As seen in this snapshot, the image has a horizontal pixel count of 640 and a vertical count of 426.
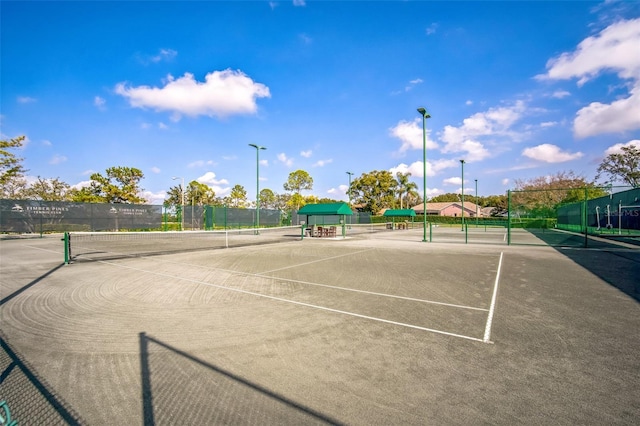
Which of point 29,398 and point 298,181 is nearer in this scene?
point 29,398

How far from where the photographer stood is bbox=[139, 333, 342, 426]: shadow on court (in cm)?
282

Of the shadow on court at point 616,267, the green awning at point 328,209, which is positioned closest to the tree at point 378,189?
the green awning at point 328,209

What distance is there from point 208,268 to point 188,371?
7.77 m

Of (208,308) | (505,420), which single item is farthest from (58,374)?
(505,420)

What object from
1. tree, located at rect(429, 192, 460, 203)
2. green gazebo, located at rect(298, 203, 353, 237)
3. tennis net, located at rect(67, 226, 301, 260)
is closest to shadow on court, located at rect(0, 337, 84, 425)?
tennis net, located at rect(67, 226, 301, 260)

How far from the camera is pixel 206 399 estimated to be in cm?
313

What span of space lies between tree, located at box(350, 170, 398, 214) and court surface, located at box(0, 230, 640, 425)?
225ft

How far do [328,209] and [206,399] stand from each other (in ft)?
83.7

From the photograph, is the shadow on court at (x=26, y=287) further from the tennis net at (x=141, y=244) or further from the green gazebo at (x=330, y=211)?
the green gazebo at (x=330, y=211)

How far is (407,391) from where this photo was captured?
10.6 ft

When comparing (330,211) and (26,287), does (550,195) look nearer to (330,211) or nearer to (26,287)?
(330,211)

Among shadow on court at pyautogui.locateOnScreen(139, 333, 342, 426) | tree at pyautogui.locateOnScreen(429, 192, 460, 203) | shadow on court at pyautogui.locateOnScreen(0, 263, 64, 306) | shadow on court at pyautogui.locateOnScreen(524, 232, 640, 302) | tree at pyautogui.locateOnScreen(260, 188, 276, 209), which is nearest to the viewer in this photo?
shadow on court at pyautogui.locateOnScreen(139, 333, 342, 426)

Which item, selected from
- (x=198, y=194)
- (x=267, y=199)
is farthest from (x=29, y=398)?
(x=267, y=199)

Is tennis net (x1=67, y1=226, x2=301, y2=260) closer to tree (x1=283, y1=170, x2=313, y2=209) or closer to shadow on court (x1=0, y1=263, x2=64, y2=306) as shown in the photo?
shadow on court (x1=0, y1=263, x2=64, y2=306)
